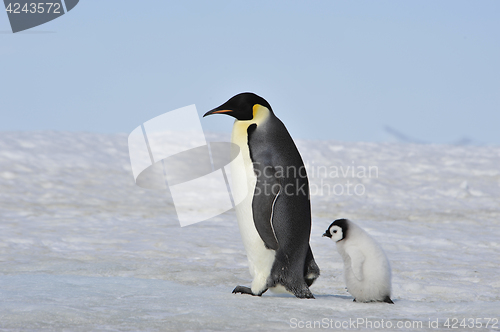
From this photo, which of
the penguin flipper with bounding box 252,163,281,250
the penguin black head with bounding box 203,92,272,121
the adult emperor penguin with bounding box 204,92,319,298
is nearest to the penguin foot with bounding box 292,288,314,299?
the adult emperor penguin with bounding box 204,92,319,298

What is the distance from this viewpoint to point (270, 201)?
2514mm

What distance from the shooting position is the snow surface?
220 cm

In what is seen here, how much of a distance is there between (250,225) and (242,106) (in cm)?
61

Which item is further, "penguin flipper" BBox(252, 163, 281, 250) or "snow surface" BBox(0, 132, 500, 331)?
"penguin flipper" BBox(252, 163, 281, 250)

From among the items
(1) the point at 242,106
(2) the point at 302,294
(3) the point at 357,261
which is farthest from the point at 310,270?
(1) the point at 242,106

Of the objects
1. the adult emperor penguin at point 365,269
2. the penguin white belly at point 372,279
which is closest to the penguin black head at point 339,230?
the adult emperor penguin at point 365,269

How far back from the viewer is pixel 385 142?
1335 centimetres

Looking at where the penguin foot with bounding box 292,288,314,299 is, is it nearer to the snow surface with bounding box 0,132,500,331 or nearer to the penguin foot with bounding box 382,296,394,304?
the snow surface with bounding box 0,132,500,331

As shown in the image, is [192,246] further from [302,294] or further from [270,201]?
[270,201]

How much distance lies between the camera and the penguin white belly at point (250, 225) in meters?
2.60

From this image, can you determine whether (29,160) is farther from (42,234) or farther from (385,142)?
(385,142)

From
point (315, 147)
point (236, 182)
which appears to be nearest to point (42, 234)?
point (236, 182)

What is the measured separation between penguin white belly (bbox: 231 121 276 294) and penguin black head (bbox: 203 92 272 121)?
53 mm

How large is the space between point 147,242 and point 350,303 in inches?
94.5
